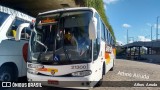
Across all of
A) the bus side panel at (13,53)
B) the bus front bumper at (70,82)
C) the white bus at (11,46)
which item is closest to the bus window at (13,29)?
the white bus at (11,46)

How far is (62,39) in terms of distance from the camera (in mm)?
7750

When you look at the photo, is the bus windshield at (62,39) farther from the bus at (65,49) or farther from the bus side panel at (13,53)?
the bus side panel at (13,53)

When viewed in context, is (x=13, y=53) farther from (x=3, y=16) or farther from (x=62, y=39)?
(x=62, y=39)

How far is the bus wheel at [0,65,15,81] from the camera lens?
25.8ft

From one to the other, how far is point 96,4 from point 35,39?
751 inches

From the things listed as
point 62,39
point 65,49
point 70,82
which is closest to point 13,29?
point 62,39

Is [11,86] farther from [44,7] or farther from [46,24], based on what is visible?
[44,7]

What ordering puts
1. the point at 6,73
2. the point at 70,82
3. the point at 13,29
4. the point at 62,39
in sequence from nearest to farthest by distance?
the point at 70,82 < the point at 62,39 < the point at 6,73 < the point at 13,29

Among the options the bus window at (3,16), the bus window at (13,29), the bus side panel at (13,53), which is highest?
the bus window at (3,16)

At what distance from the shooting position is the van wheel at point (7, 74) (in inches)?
310

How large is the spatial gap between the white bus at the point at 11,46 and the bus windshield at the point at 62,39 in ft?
2.09

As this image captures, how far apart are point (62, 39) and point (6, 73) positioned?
2.23m

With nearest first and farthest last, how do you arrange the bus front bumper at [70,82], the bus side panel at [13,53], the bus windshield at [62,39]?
1. the bus front bumper at [70,82]
2. the bus windshield at [62,39]
3. the bus side panel at [13,53]

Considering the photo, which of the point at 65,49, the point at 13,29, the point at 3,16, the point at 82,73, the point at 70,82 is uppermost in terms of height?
the point at 3,16
